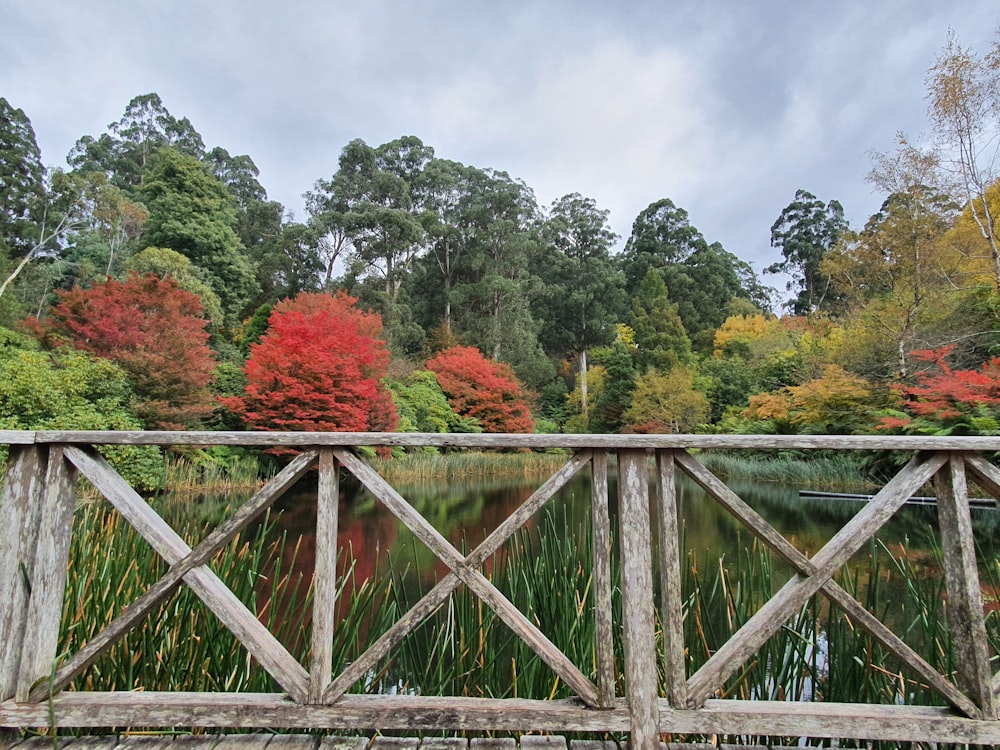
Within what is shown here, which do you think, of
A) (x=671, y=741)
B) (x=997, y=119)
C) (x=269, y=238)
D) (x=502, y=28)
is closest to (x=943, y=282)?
(x=997, y=119)

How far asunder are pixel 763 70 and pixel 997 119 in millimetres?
7823

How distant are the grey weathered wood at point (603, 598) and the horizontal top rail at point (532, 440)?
89mm

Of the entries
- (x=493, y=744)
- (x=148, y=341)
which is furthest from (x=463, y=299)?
(x=493, y=744)

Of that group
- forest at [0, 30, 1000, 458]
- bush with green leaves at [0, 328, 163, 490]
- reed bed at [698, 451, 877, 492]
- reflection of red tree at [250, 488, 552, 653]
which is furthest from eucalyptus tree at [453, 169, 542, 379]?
bush with green leaves at [0, 328, 163, 490]

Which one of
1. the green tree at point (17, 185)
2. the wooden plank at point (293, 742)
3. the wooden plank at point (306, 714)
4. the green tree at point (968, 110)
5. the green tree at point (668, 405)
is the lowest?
the wooden plank at point (293, 742)

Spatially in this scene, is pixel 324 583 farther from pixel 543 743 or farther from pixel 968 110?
pixel 968 110

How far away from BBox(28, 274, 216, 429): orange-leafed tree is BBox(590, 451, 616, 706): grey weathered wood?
319 inches

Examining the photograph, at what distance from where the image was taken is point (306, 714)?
970 mm

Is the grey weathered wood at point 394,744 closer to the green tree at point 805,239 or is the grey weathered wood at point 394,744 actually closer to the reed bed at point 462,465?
the reed bed at point 462,465

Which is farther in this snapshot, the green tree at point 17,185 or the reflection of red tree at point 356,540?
the green tree at point 17,185

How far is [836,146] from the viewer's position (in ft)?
76.7

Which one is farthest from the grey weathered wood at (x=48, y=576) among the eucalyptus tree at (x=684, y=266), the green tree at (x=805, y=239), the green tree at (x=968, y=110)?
the green tree at (x=805, y=239)

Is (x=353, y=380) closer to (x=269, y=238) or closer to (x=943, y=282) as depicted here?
(x=943, y=282)

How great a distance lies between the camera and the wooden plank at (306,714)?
37.6 inches
